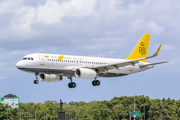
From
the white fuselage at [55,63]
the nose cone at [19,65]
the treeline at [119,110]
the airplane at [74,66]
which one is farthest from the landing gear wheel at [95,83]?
the treeline at [119,110]

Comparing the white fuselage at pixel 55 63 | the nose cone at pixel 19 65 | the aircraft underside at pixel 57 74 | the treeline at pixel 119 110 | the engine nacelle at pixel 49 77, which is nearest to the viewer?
the nose cone at pixel 19 65

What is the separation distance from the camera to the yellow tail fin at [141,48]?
8494 cm

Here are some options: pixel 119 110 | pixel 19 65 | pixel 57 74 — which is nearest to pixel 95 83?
pixel 57 74

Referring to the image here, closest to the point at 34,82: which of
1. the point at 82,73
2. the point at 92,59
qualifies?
the point at 82,73

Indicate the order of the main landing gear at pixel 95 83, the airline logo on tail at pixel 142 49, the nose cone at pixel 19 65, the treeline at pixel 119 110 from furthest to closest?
the treeline at pixel 119 110 < the airline logo on tail at pixel 142 49 < the main landing gear at pixel 95 83 < the nose cone at pixel 19 65

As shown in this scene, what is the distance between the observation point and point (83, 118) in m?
169

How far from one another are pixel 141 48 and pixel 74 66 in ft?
74.5

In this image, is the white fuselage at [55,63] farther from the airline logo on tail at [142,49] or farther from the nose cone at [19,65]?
the airline logo on tail at [142,49]

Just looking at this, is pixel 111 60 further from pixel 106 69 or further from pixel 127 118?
pixel 127 118

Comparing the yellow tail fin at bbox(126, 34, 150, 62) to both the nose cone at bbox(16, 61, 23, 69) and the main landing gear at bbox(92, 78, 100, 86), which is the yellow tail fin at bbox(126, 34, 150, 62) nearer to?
the main landing gear at bbox(92, 78, 100, 86)

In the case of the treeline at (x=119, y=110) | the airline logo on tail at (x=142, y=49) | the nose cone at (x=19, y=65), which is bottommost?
the treeline at (x=119, y=110)

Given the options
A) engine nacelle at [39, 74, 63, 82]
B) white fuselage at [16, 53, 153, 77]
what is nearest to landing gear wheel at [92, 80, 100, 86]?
white fuselage at [16, 53, 153, 77]

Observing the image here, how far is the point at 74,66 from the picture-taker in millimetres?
69750

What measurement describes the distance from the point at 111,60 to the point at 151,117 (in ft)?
310
